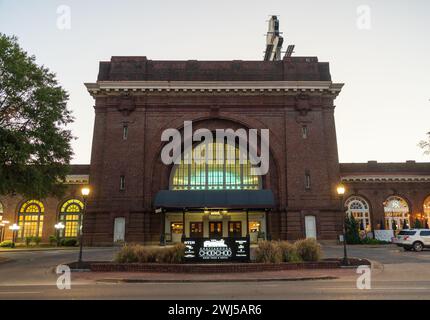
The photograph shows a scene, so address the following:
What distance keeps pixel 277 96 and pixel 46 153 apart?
22880mm

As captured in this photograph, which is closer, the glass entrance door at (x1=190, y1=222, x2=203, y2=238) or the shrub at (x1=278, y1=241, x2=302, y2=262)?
the shrub at (x1=278, y1=241, x2=302, y2=262)

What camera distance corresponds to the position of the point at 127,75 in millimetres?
36469

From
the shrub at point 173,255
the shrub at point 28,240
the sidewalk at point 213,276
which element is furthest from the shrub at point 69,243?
the shrub at point 173,255

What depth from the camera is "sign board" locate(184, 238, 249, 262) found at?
1803 centimetres

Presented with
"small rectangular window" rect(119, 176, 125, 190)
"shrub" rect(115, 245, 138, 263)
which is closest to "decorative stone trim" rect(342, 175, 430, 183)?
"small rectangular window" rect(119, 176, 125, 190)

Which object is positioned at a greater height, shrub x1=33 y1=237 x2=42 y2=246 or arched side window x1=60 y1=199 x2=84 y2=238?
arched side window x1=60 y1=199 x2=84 y2=238

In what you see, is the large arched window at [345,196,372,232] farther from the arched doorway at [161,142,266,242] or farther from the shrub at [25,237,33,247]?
the shrub at [25,237,33,247]

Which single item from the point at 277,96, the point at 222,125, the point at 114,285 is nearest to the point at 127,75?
the point at 222,125

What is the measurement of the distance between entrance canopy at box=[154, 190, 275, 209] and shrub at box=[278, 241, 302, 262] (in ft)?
45.2

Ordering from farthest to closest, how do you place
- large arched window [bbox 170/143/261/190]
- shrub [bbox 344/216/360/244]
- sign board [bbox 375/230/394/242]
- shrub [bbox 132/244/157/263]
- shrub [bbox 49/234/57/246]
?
shrub [bbox 49/234/57/246] < large arched window [bbox 170/143/261/190] < sign board [bbox 375/230/394/242] < shrub [bbox 344/216/360/244] < shrub [bbox 132/244/157/263]

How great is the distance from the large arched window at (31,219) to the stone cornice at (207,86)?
14.9 meters

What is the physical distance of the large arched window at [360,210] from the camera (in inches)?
1515

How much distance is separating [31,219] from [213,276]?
31584 millimetres

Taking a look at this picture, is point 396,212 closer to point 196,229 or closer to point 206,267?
point 196,229
